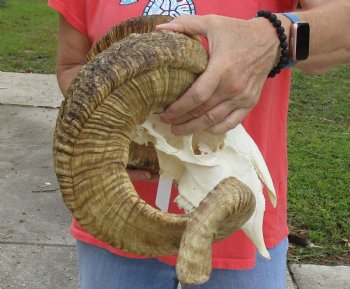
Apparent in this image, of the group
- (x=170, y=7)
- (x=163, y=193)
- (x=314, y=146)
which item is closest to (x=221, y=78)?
(x=163, y=193)

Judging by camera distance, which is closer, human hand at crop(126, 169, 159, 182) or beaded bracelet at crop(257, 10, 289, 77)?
beaded bracelet at crop(257, 10, 289, 77)

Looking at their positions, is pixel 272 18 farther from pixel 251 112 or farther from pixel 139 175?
pixel 139 175

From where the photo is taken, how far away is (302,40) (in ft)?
6.03

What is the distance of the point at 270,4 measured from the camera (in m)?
2.13

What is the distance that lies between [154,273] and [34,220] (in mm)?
2955

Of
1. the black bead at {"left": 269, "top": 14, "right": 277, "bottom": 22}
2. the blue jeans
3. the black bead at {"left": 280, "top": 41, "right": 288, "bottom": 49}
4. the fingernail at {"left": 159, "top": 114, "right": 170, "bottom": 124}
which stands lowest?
the blue jeans

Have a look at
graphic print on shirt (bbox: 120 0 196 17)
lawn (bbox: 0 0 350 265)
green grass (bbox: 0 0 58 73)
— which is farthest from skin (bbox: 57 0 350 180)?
green grass (bbox: 0 0 58 73)

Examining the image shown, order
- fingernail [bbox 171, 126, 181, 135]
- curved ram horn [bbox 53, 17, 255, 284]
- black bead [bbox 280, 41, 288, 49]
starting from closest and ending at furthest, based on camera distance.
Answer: curved ram horn [bbox 53, 17, 255, 284] → fingernail [bbox 171, 126, 181, 135] → black bead [bbox 280, 41, 288, 49]

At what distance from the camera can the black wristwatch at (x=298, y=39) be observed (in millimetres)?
1819

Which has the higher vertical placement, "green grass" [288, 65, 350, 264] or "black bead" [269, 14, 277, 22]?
"black bead" [269, 14, 277, 22]

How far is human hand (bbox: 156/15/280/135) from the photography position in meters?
1.62

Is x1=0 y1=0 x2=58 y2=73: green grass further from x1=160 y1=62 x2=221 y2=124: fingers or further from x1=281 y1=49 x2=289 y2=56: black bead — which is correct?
x1=160 y1=62 x2=221 y2=124: fingers

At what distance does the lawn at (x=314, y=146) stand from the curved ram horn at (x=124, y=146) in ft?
10.7

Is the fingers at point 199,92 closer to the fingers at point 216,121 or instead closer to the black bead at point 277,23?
the fingers at point 216,121
